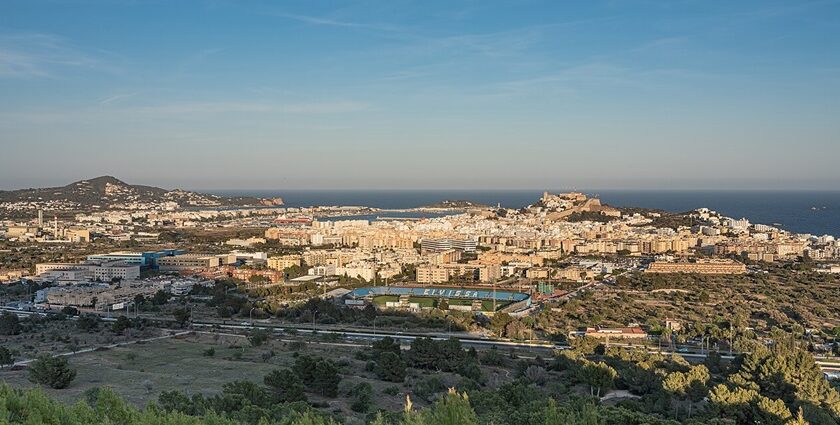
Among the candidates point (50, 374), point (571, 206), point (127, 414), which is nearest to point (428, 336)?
point (50, 374)

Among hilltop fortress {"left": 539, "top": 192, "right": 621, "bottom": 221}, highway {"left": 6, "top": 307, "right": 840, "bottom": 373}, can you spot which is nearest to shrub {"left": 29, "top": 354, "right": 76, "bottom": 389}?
highway {"left": 6, "top": 307, "right": 840, "bottom": 373}

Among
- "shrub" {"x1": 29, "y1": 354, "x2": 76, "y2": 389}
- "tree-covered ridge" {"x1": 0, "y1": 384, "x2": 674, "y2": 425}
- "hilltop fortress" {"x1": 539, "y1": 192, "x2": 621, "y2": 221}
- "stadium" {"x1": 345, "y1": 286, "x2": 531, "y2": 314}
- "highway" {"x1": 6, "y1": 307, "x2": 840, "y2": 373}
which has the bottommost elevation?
"stadium" {"x1": 345, "y1": 286, "x2": 531, "y2": 314}

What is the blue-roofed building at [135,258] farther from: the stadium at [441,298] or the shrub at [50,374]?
the shrub at [50,374]

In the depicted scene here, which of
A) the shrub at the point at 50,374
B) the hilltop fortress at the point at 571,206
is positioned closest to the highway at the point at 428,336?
the shrub at the point at 50,374

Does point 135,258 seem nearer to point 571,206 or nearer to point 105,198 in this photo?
point 571,206

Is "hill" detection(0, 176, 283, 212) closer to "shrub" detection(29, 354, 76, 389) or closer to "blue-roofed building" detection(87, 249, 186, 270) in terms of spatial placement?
"blue-roofed building" detection(87, 249, 186, 270)

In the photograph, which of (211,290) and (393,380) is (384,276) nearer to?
(211,290)

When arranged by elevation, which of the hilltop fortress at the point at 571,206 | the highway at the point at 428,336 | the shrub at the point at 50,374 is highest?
the hilltop fortress at the point at 571,206
